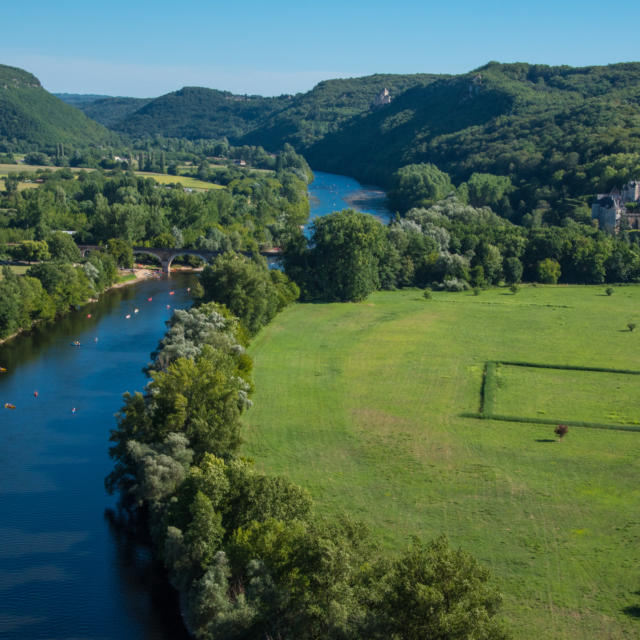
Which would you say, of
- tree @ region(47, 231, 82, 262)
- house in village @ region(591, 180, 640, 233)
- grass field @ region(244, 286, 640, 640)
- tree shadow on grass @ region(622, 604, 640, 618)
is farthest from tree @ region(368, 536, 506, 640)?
house in village @ region(591, 180, 640, 233)

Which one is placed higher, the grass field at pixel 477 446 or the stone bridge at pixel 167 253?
the stone bridge at pixel 167 253

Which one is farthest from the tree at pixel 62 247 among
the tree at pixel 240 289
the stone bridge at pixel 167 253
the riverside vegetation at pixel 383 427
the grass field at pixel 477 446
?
the grass field at pixel 477 446

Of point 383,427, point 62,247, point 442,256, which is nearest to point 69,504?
point 383,427

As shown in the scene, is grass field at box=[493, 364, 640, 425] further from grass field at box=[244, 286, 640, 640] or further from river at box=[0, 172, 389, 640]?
river at box=[0, 172, 389, 640]

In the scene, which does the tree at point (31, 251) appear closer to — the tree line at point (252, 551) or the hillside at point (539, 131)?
the tree line at point (252, 551)

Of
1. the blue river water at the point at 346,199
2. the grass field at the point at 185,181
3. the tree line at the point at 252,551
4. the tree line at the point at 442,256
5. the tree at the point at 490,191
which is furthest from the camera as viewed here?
the grass field at the point at 185,181

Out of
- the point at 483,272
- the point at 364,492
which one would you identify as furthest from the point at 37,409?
the point at 483,272
